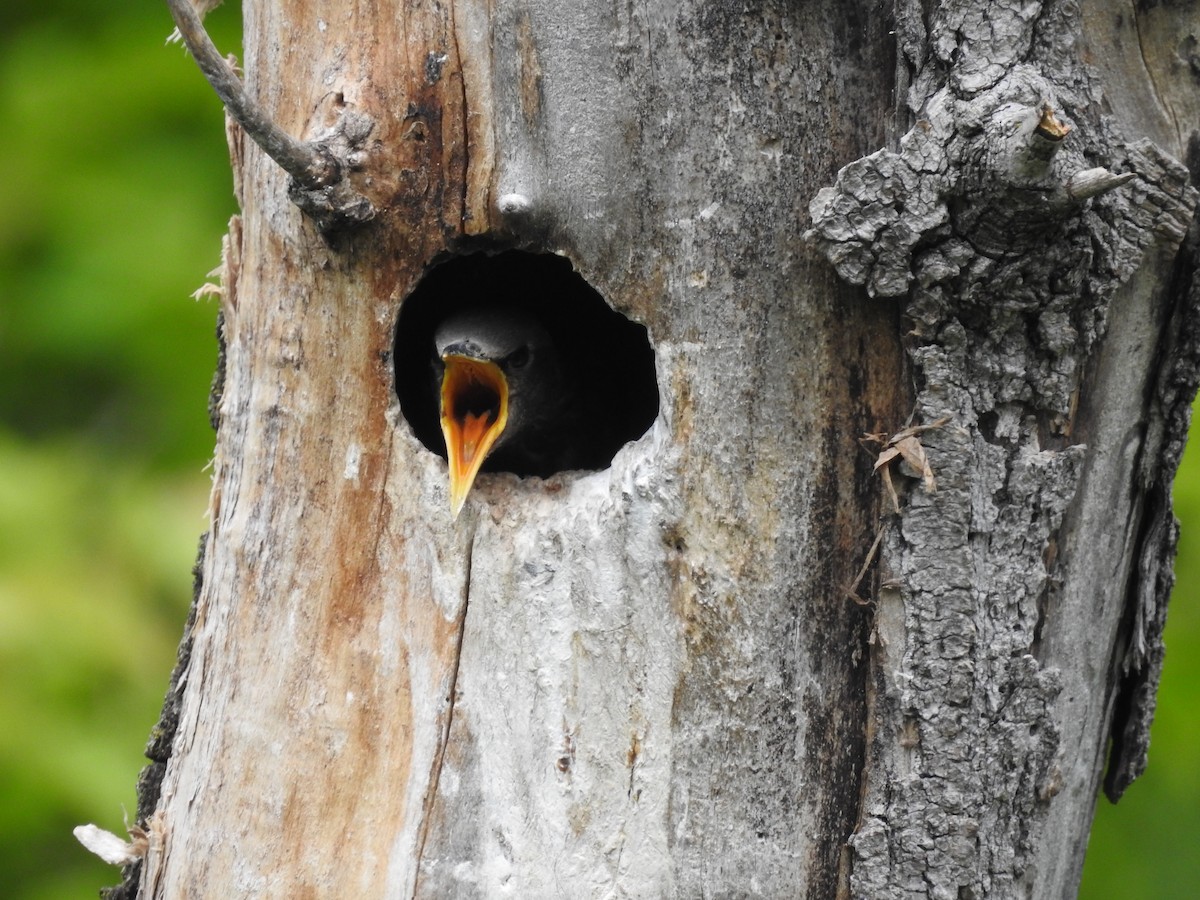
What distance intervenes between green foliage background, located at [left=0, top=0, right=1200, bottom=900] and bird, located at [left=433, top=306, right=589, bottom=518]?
0.84m

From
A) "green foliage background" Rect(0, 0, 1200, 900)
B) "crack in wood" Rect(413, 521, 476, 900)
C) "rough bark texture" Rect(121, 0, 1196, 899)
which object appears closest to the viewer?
"rough bark texture" Rect(121, 0, 1196, 899)

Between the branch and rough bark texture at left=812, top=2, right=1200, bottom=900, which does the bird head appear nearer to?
the branch

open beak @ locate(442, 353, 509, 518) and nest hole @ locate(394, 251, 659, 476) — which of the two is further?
nest hole @ locate(394, 251, 659, 476)

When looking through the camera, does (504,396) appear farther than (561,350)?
No

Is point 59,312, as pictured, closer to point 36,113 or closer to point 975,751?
point 36,113

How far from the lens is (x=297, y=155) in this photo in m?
2.08

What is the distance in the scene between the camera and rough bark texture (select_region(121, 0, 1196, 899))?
1.99m

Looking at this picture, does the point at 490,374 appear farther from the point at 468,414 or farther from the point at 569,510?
the point at 569,510

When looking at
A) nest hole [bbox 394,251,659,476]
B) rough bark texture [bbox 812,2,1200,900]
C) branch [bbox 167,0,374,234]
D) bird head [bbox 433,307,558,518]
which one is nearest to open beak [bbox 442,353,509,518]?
bird head [bbox 433,307,558,518]

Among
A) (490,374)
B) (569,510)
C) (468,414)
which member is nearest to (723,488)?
(569,510)

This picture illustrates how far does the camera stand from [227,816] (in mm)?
2369

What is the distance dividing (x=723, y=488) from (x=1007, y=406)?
0.47 metres

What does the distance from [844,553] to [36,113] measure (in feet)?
11.6

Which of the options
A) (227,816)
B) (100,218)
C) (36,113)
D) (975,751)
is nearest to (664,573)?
(975,751)
